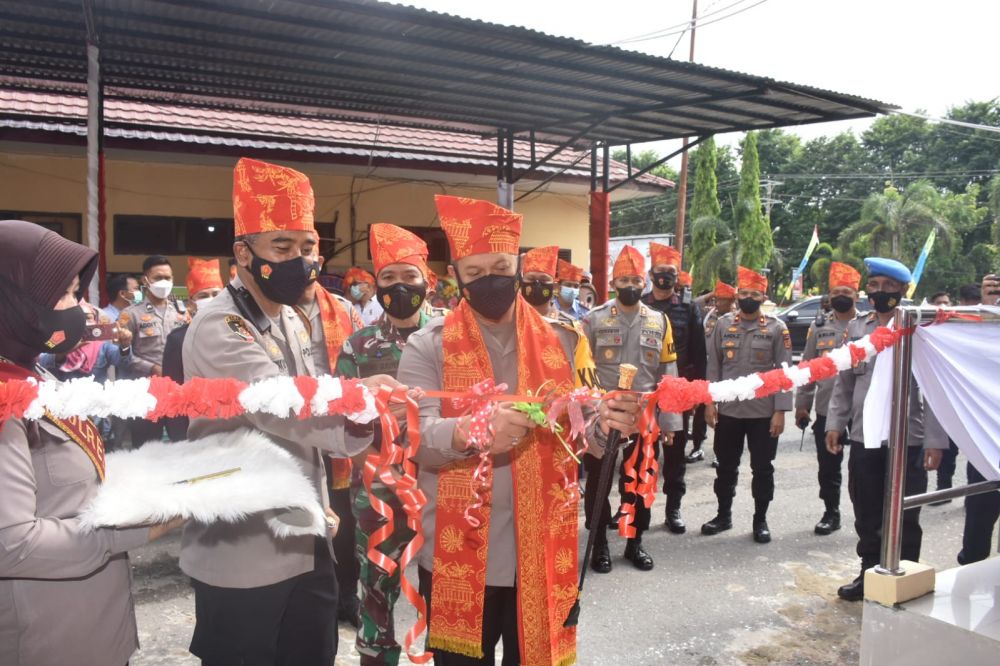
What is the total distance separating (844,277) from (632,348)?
216 centimetres

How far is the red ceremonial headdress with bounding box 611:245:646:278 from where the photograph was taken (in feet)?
18.5

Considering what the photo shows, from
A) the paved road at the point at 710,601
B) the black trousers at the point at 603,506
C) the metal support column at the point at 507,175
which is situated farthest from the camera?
the metal support column at the point at 507,175

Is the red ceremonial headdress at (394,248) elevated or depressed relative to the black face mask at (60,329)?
elevated

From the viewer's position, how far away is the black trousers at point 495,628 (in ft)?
8.99

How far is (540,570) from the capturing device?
2.70m

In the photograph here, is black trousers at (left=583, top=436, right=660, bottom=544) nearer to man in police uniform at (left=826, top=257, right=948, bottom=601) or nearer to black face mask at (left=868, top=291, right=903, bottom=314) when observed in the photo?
man in police uniform at (left=826, top=257, right=948, bottom=601)

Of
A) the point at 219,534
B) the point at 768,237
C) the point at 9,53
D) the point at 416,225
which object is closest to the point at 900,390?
the point at 219,534

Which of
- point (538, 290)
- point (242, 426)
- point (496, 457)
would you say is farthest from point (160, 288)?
point (496, 457)

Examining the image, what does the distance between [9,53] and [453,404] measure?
272 inches

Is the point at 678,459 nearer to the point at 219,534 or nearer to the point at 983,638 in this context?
the point at 983,638

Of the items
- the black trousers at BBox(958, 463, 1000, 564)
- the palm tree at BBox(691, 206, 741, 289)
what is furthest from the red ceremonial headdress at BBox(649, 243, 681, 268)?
the palm tree at BBox(691, 206, 741, 289)

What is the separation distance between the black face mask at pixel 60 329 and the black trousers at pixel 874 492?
14.3 feet

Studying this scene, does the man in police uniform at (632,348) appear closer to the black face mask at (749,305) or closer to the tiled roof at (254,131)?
the black face mask at (749,305)

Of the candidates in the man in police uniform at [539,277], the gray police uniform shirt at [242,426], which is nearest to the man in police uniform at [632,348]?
the man in police uniform at [539,277]
